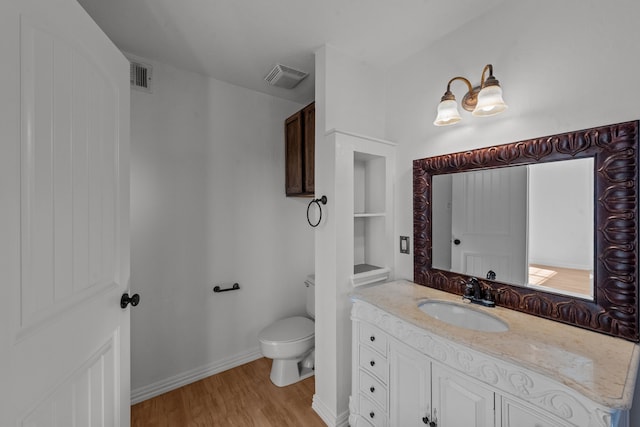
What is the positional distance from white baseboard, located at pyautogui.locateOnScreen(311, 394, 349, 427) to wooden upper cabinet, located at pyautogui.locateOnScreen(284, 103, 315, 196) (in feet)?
5.04

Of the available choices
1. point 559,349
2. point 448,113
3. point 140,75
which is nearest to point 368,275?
point 559,349

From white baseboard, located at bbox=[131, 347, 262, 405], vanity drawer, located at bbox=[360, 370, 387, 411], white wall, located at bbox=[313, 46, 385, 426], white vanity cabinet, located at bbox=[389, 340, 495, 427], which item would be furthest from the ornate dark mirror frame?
white baseboard, located at bbox=[131, 347, 262, 405]

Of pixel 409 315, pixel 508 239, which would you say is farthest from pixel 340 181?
pixel 508 239

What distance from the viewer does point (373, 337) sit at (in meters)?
1.41

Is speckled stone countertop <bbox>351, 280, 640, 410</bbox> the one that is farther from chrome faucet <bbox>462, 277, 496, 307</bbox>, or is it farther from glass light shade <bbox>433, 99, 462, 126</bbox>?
glass light shade <bbox>433, 99, 462, 126</bbox>

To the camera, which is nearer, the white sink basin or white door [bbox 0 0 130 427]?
white door [bbox 0 0 130 427]

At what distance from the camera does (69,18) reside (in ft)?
2.72

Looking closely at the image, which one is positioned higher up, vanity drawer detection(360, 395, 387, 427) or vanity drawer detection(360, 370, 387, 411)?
vanity drawer detection(360, 370, 387, 411)

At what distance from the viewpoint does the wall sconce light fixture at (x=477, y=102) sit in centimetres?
124

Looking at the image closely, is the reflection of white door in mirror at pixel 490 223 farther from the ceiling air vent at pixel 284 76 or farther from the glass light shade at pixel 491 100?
the ceiling air vent at pixel 284 76

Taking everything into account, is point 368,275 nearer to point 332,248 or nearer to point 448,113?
point 332,248

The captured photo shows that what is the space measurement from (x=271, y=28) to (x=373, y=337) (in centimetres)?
190

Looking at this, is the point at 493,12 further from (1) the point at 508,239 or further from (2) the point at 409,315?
(2) the point at 409,315

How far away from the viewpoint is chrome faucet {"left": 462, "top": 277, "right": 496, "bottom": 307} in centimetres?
137
